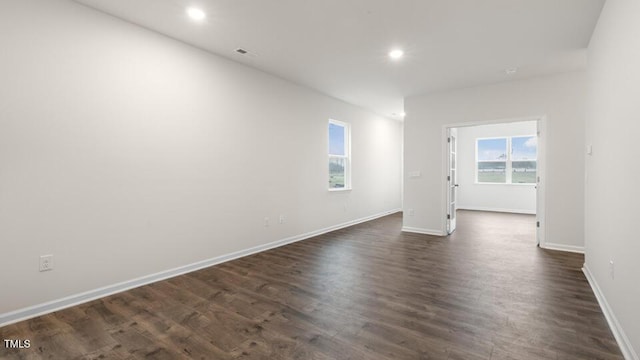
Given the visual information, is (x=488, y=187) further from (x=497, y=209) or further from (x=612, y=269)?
(x=612, y=269)

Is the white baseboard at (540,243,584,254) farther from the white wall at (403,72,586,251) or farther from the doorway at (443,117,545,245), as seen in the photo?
the doorway at (443,117,545,245)

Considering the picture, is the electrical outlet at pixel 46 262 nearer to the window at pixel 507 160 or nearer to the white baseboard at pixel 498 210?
the white baseboard at pixel 498 210

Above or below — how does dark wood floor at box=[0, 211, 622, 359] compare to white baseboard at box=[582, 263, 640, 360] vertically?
below

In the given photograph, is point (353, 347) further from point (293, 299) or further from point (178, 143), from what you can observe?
point (178, 143)

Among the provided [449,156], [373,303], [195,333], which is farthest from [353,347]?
[449,156]

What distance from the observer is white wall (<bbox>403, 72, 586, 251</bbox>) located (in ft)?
14.0

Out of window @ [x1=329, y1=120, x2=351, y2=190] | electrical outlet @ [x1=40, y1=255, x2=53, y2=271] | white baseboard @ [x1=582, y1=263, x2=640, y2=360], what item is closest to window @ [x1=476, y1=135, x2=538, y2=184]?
window @ [x1=329, y1=120, x2=351, y2=190]

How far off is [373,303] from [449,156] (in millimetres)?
3721

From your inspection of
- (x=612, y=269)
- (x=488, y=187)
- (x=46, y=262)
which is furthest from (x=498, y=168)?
(x=46, y=262)

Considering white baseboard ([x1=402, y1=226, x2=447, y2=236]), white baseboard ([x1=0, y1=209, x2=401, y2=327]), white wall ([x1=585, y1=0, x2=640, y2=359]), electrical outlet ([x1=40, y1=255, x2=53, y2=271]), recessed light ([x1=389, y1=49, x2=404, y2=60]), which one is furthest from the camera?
white baseboard ([x1=402, y1=226, x2=447, y2=236])

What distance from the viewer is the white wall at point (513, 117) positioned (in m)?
4.26

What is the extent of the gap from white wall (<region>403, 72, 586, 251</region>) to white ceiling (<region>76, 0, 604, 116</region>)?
12.6 inches

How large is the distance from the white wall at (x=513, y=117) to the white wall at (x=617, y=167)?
5.26 ft

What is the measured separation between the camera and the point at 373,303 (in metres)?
2.60
